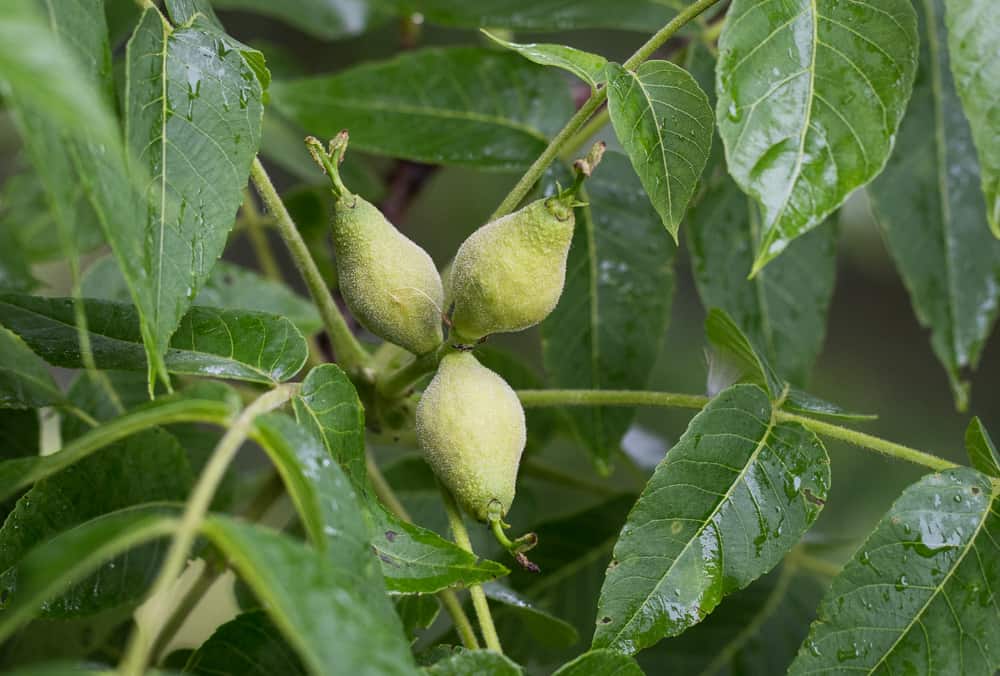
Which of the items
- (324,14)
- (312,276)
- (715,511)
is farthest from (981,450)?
(324,14)

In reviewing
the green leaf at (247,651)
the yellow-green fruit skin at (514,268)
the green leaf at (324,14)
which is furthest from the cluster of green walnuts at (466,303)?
the green leaf at (324,14)

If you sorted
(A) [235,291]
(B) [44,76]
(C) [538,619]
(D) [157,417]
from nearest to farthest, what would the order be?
1. (B) [44,76]
2. (D) [157,417]
3. (C) [538,619]
4. (A) [235,291]

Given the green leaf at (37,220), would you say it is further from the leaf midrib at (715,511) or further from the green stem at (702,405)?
the leaf midrib at (715,511)

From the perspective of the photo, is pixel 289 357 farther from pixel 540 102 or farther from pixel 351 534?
pixel 540 102

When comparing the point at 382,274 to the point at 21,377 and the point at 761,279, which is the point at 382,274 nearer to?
the point at 21,377

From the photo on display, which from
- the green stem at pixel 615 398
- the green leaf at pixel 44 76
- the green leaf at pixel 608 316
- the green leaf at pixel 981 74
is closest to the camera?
the green leaf at pixel 44 76

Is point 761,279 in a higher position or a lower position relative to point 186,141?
lower
